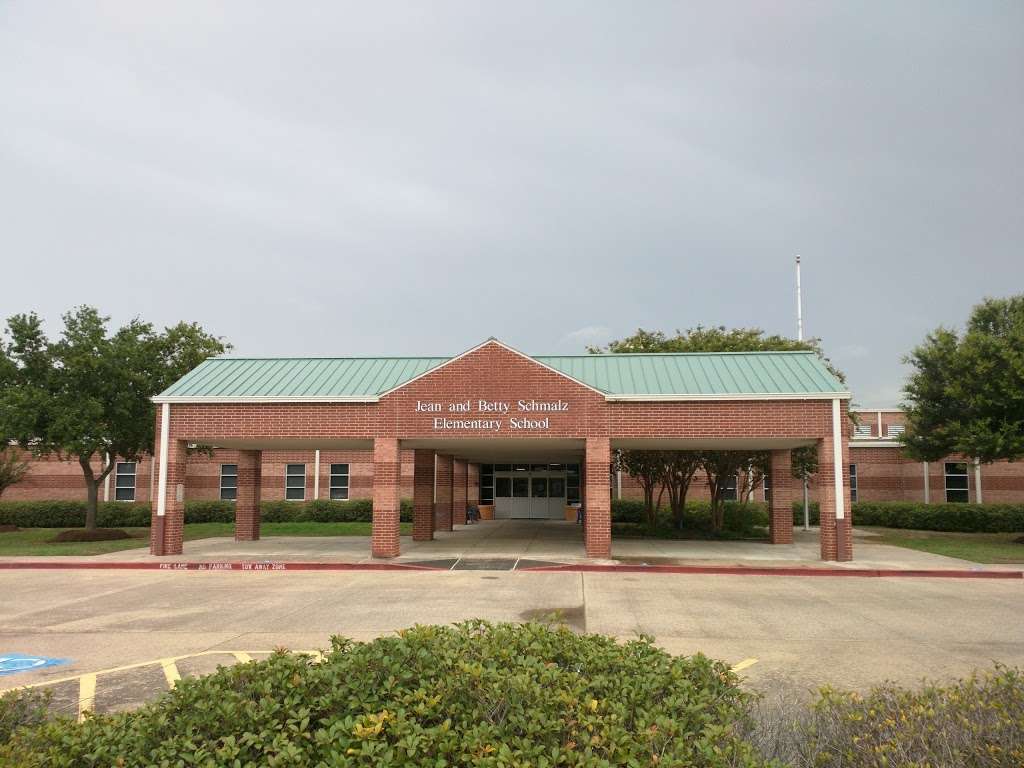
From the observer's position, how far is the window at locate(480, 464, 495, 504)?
4703cm

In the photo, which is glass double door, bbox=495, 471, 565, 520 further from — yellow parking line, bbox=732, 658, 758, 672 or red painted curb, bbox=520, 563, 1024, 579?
yellow parking line, bbox=732, 658, 758, 672

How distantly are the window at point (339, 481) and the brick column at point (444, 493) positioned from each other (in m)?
9.49

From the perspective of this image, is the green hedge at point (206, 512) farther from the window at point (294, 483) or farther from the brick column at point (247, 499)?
the brick column at point (247, 499)

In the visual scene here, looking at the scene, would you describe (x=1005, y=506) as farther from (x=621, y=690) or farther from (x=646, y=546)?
(x=621, y=690)

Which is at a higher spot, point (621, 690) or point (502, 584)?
point (621, 690)

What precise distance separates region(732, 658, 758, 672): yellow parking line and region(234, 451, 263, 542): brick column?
72.7 ft

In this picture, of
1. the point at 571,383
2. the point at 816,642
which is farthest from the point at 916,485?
the point at 816,642

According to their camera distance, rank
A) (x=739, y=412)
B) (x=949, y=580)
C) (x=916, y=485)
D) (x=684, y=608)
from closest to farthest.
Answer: (x=684, y=608), (x=949, y=580), (x=739, y=412), (x=916, y=485)

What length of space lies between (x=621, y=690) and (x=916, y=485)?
135ft

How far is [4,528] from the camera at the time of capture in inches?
1458

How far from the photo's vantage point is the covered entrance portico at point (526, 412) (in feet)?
68.9

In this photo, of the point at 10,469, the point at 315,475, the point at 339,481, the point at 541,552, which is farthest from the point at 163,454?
the point at 10,469

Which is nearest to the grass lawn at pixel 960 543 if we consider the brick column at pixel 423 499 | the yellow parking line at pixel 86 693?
the brick column at pixel 423 499

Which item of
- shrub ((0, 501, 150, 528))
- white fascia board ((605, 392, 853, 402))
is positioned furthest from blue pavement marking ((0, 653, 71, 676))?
shrub ((0, 501, 150, 528))
